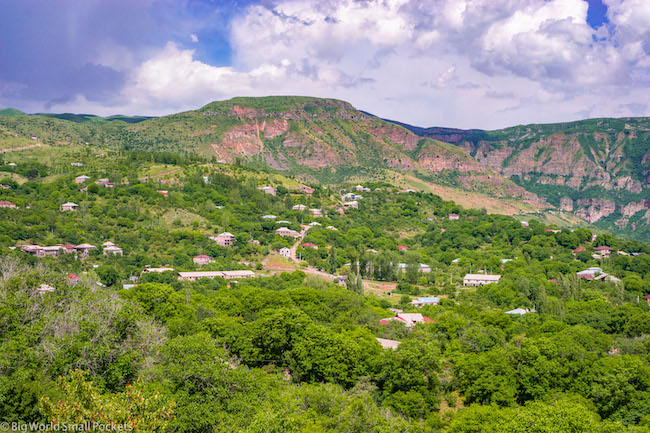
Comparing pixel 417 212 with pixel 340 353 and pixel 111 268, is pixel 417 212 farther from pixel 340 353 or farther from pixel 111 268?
pixel 340 353

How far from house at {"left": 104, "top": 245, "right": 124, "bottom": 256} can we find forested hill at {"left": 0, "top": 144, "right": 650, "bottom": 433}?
2.16ft

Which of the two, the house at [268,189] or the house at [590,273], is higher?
the house at [268,189]

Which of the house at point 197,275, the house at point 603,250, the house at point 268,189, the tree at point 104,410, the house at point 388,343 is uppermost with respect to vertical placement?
the house at point 268,189

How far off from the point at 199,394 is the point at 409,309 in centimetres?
3839

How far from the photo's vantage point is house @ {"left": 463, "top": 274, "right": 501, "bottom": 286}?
241 ft

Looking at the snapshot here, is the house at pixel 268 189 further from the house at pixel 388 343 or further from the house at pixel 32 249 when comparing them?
the house at pixel 388 343

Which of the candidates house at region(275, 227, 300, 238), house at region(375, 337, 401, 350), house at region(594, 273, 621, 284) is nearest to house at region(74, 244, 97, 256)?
house at region(275, 227, 300, 238)

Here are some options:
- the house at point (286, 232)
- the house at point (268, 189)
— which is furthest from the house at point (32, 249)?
the house at point (268, 189)

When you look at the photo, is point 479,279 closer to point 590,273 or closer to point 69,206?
point 590,273

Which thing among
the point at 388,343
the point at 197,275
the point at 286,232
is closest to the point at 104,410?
the point at 388,343

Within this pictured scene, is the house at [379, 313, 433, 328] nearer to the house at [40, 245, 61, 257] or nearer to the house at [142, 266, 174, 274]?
the house at [142, 266, 174, 274]

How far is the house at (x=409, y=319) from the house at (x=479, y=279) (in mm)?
23865

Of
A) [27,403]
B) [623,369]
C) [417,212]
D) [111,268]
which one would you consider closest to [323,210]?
[417,212]

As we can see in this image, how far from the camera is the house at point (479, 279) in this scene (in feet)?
241
